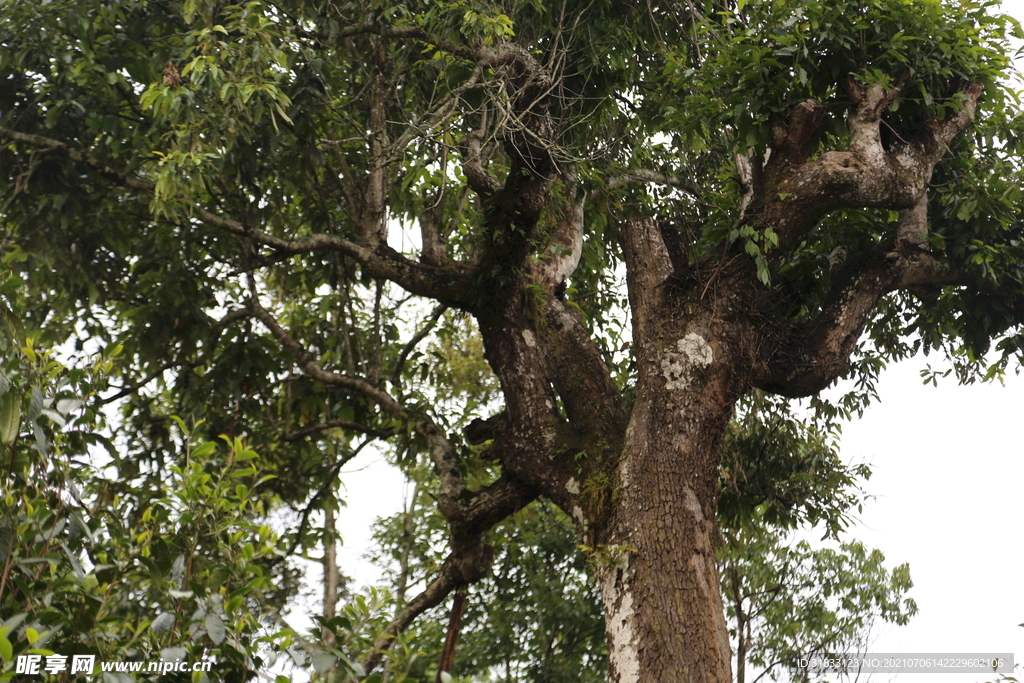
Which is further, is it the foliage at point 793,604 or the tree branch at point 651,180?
the foliage at point 793,604

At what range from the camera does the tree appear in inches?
182

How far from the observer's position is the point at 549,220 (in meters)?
5.79

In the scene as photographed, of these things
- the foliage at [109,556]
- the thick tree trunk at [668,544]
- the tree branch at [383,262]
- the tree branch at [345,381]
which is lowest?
the foliage at [109,556]

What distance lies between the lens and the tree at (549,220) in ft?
15.2

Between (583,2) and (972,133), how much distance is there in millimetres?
2731

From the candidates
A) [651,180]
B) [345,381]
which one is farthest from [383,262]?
[651,180]

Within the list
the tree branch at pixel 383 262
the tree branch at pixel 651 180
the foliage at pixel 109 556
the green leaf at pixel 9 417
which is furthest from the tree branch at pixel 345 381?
the green leaf at pixel 9 417

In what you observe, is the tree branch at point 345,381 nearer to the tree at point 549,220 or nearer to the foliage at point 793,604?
the tree at point 549,220

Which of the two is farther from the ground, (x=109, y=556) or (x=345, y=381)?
(x=345, y=381)

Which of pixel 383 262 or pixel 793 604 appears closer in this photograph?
pixel 383 262

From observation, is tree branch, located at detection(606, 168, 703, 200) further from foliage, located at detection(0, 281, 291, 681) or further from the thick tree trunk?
foliage, located at detection(0, 281, 291, 681)

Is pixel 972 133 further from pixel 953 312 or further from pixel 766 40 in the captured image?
pixel 766 40

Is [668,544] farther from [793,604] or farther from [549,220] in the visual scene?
[793,604]

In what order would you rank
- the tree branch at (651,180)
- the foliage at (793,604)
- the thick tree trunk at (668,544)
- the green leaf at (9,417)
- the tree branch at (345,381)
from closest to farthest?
1. the green leaf at (9,417)
2. the thick tree trunk at (668,544)
3. the tree branch at (345,381)
4. the tree branch at (651,180)
5. the foliage at (793,604)
